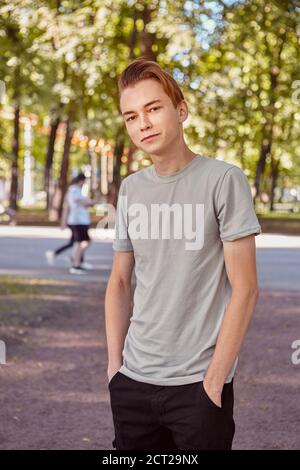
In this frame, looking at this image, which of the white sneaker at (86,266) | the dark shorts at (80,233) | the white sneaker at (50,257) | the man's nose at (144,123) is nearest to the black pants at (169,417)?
the man's nose at (144,123)

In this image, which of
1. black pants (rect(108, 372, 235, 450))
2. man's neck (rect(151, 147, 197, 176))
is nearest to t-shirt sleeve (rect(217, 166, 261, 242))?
man's neck (rect(151, 147, 197, 176))

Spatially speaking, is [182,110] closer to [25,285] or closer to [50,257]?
[25,285]

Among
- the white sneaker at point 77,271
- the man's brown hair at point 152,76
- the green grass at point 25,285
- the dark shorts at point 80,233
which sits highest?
the man's brown hair at point 152,76

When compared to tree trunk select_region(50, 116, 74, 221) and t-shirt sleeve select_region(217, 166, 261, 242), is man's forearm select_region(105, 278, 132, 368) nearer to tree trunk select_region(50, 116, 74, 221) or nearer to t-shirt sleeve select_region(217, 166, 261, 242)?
t-shirt sleeve select_region(217, 166, 261, 242)

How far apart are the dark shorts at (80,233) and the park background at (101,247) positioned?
684 mm

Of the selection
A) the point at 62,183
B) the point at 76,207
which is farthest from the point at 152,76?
the point at 62,183

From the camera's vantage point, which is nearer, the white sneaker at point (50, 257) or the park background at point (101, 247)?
the park background at point (101, 247)

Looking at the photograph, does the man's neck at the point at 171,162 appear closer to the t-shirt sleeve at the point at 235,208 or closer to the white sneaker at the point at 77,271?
the t-shirt sleeve at the point at 235,208

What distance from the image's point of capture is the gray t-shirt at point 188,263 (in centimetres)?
284

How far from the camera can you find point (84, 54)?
18.5 m

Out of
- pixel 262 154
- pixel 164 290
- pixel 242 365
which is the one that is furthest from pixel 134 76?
pixel 262 154

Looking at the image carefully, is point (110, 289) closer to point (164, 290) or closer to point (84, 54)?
point (164, 290)

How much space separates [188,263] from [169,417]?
17.2 inches
